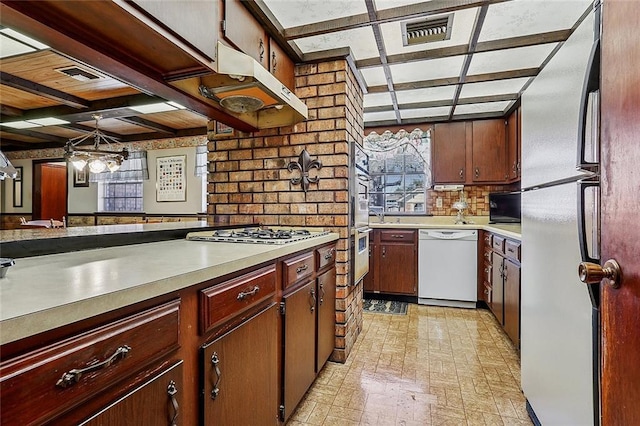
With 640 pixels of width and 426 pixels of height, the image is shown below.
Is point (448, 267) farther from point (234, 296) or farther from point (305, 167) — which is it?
point (234, 296)

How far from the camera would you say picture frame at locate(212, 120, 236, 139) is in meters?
2.55

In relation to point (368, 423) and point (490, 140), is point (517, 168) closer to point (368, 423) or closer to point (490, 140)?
point (490, 140)

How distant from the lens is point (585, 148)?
97cm

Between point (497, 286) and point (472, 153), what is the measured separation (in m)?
1.75

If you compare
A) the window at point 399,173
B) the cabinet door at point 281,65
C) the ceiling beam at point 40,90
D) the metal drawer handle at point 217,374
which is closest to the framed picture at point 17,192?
the ceiling beam at point 40,90

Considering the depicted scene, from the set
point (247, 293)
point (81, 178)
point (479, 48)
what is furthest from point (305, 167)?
point (81, 178)

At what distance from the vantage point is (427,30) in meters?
2.16

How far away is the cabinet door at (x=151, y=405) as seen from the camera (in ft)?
2.18

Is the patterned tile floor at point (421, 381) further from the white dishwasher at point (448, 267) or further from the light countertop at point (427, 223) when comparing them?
the light countertop at point (427, 223)

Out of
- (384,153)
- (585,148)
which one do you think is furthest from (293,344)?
(384,153)

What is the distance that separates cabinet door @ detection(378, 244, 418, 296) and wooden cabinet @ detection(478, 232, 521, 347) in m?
0.71

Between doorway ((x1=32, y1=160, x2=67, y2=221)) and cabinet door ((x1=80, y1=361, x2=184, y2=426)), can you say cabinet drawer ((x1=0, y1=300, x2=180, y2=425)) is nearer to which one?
cabinet door ((x1=80, y1=361, x2=184, y2=426))

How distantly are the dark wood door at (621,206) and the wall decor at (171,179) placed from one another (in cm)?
528

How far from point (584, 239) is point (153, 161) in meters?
5.75
